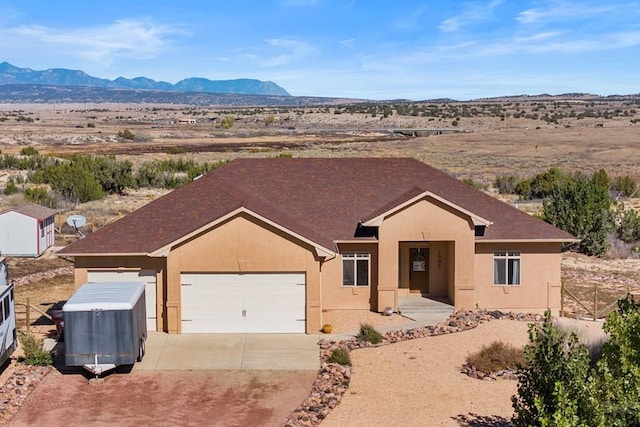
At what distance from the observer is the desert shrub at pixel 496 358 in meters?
20.0

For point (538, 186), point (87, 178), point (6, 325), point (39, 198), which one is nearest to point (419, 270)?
point (6, 325)

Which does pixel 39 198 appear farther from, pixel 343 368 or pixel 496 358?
pixel 496 358

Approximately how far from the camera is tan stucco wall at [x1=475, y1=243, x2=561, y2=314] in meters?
26.6

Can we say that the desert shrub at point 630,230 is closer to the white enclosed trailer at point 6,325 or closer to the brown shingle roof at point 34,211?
the brown shingle roof at point 34,211

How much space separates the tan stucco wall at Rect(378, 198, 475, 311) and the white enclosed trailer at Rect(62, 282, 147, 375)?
933 centimetres

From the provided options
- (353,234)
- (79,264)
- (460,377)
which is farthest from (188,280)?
(460,377)

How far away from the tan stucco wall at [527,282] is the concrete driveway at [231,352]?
22.3 ft

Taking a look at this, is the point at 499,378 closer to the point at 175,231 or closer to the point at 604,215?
the point at 175,231

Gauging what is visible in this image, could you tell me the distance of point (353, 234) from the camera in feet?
85.7

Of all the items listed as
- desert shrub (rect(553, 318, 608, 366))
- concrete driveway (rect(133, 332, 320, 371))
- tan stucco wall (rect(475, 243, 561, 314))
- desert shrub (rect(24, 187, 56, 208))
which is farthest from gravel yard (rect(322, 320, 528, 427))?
desert shrub (rect(24, 187, 56, 208))

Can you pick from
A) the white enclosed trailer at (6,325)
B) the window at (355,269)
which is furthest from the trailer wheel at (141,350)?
the window at (355,269)

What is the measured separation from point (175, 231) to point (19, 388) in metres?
7.42

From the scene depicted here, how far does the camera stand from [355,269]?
26.4m

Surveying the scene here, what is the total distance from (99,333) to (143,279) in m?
5.02
